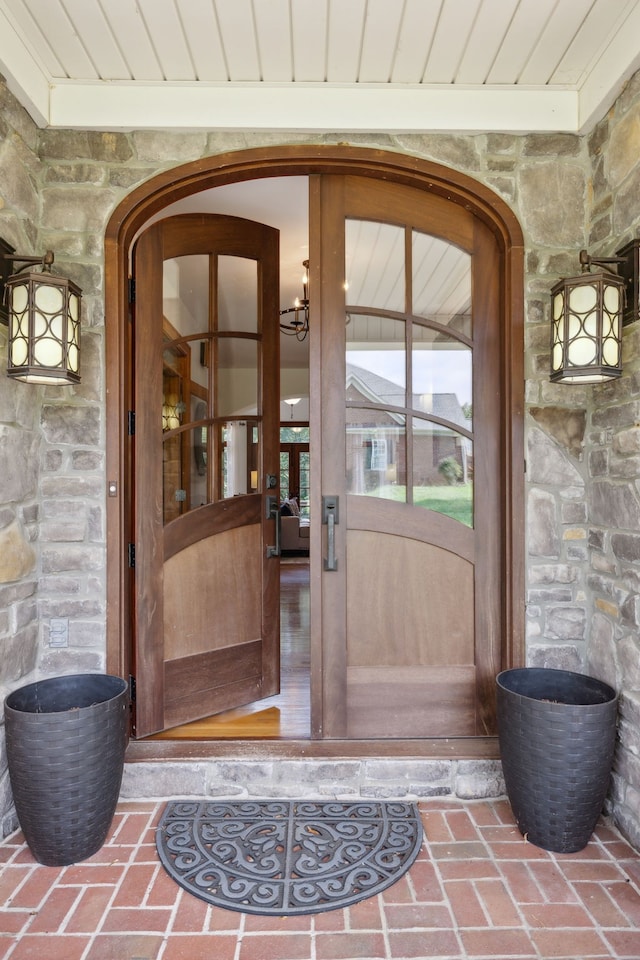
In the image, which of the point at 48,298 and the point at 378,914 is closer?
the point at 378,914

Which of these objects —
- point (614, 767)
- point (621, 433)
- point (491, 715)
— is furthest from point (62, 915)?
point (621, 433)

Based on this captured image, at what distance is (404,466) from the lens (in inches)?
97.8

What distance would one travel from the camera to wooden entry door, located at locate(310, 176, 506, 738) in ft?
8.08

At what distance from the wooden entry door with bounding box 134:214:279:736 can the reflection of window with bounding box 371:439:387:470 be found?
74 cm

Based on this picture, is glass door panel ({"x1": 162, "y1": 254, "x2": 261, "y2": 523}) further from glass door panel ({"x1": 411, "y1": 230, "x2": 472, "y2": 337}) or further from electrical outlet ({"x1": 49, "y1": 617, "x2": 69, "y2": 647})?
glass door panel ({"x1": 411, "y1": 230, "x2": 472, "y2": 337})

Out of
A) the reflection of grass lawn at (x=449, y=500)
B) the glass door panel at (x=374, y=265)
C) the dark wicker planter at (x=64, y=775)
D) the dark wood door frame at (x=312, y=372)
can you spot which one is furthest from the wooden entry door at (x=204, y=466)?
the reflection of grass lawn at (x=449, y=500)

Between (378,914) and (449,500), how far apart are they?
1.50 meters

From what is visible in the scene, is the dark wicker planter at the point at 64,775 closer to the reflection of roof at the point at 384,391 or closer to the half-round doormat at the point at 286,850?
the half-round doormat at the point at 286,850

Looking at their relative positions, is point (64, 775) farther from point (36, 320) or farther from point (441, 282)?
point (441, 282)

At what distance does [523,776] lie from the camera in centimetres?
199

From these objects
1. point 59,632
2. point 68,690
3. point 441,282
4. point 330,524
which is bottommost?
point 68,690

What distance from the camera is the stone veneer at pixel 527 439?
2246mm

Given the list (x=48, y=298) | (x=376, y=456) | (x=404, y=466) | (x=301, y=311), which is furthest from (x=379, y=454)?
(x=301, y=311)

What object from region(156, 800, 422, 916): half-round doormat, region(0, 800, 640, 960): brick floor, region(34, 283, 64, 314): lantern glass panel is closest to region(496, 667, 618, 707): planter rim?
region(0, 800, 640, 960): brick floor
